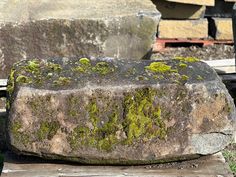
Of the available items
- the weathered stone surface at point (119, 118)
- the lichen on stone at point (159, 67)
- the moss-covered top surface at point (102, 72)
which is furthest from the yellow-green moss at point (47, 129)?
the lichen on stone at point (159, 67)

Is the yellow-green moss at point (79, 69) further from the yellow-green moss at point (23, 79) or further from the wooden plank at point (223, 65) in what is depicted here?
the wooden plank at point (223, 65)

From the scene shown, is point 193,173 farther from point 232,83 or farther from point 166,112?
point 232,83

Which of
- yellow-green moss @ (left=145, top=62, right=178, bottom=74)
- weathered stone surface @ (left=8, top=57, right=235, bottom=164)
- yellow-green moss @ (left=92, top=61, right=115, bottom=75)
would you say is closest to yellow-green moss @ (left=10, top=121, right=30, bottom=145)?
weathered stone surface @ (left=8, top=57, right=235, bottom=164)

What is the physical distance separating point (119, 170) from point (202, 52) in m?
3.25

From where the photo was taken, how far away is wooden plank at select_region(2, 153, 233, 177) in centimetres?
286

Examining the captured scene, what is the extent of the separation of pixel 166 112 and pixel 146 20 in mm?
1680

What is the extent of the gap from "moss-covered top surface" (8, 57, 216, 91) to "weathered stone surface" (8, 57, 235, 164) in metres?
0.01

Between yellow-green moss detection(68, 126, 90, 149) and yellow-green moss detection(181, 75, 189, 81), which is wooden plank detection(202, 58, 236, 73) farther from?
yellow-green moss detection(68, 126, 90, 149)

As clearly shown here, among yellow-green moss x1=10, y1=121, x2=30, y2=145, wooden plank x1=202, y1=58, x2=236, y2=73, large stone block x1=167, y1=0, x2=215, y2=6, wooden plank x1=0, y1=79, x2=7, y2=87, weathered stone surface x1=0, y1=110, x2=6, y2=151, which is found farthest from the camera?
large stone block x1=167, y1=0, x2=215, y2=6

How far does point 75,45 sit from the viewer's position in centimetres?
444

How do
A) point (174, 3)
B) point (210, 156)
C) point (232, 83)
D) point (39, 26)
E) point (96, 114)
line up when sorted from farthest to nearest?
point (174, 3), point (232, 83), point (39, 26), point (210, 156), point (96, 114)

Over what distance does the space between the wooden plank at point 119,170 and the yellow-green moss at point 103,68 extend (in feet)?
1.65

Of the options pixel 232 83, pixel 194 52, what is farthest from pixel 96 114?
pixel 194 52

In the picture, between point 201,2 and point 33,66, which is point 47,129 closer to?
point 33,66
